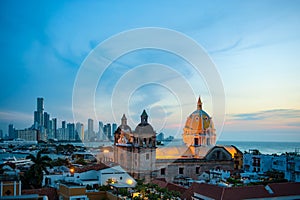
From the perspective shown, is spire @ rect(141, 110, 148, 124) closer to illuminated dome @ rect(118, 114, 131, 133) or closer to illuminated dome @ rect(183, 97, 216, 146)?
illuminated dome @ rect(118, 114, 131, 133)

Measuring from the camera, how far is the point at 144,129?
3738 centimetres

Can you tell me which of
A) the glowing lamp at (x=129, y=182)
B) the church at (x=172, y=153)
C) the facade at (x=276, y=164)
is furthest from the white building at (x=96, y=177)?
the facade at (x=276, y=164)

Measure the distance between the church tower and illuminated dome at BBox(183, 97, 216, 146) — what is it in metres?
10.8

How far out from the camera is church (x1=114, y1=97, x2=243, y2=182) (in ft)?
121

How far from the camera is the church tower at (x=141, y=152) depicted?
36.7 metres

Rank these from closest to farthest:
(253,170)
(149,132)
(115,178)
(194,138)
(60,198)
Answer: (60,198)
(115,178)
(149,132)
(253,170)
(194,138)

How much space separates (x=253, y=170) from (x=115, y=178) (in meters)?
21.2

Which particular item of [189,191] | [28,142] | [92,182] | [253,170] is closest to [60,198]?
[92,182]

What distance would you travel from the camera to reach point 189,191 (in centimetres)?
2616

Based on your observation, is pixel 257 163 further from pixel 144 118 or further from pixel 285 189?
pixel 285 189

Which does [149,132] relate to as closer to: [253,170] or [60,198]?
[253,170]

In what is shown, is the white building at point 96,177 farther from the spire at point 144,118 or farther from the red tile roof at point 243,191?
the spire at point 144,118

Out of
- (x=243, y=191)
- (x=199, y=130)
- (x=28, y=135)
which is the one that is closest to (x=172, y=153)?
(x=199, y=130)

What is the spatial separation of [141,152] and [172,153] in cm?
612
